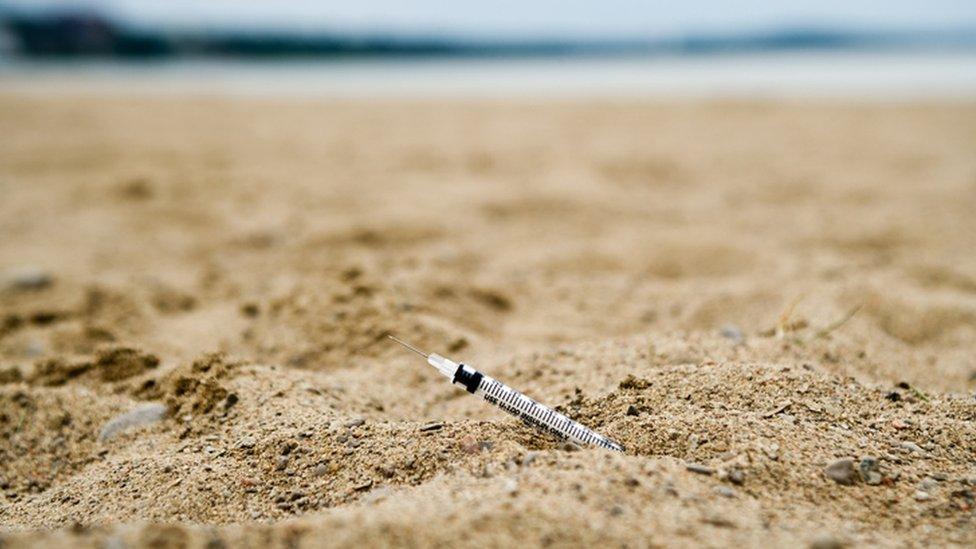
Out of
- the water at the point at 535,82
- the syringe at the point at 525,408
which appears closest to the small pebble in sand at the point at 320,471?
the syringe at the point at 525,408

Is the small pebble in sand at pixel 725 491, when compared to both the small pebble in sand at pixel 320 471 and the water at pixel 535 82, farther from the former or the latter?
the water at pixel 535 82

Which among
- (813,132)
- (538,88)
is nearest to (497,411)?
(813,132)

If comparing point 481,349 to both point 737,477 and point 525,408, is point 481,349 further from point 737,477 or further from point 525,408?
point 737,477

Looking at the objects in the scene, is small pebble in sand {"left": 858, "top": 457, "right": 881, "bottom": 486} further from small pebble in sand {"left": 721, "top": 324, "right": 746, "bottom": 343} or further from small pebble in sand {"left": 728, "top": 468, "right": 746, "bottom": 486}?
small pebble in sand {"left": 721, "top": 324, "right": 746, "bottom": 343}

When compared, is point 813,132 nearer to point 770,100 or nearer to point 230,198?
point 770,100

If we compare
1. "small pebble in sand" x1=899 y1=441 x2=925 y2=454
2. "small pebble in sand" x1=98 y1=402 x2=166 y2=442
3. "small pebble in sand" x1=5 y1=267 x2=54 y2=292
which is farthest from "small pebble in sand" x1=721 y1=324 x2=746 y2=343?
"small pebble in sand" x1=5 y1=267 x2=54 y2=292
